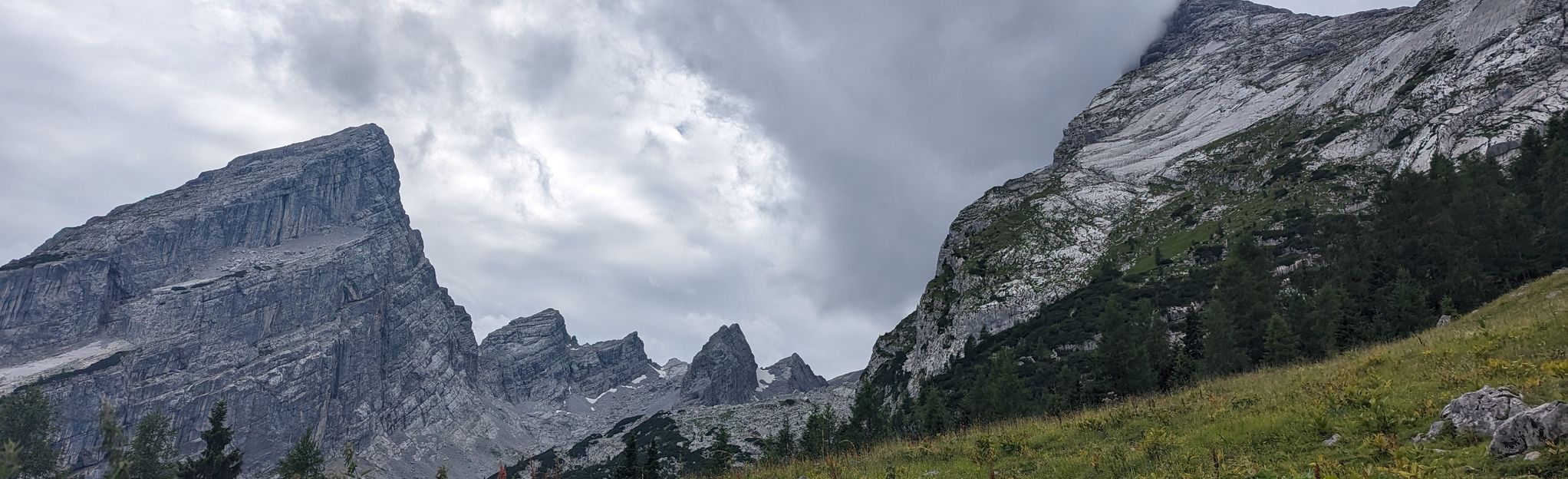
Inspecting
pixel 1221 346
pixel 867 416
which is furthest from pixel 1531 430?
pixel 867 416

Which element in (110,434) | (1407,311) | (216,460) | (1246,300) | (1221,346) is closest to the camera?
(110,434)

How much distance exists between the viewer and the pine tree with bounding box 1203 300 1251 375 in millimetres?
47469

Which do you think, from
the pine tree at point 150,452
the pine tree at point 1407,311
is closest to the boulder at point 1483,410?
the pine tree at point 1407,311

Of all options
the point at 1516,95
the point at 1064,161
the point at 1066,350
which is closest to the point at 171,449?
the point at 1066,350

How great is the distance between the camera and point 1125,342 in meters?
55.2

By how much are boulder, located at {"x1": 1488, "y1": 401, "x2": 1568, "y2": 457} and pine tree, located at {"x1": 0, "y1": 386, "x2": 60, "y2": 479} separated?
86455mm

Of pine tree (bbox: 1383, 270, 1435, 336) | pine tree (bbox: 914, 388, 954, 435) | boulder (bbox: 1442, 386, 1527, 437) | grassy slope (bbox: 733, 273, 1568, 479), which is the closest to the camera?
boulder (bbox: 1442, 386, 1527, 437)

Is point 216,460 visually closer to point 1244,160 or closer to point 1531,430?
point 1531,430

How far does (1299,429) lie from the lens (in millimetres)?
11984

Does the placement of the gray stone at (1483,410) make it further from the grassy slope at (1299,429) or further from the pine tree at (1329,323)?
the pine tree at (1329,323)

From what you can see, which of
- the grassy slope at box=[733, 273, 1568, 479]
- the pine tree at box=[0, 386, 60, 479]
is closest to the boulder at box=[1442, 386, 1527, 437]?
the grassy slope at box=[733, 273, 1568, 479]

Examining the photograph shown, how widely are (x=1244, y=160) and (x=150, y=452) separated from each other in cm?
16937

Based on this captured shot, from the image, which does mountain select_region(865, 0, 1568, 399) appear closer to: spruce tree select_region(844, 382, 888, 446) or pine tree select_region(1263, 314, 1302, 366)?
spruce tree select_region(844, 382, 888, 446)

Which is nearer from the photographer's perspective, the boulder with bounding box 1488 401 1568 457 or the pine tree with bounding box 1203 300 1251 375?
the boulder with bounding box 1488 401 1568 457
